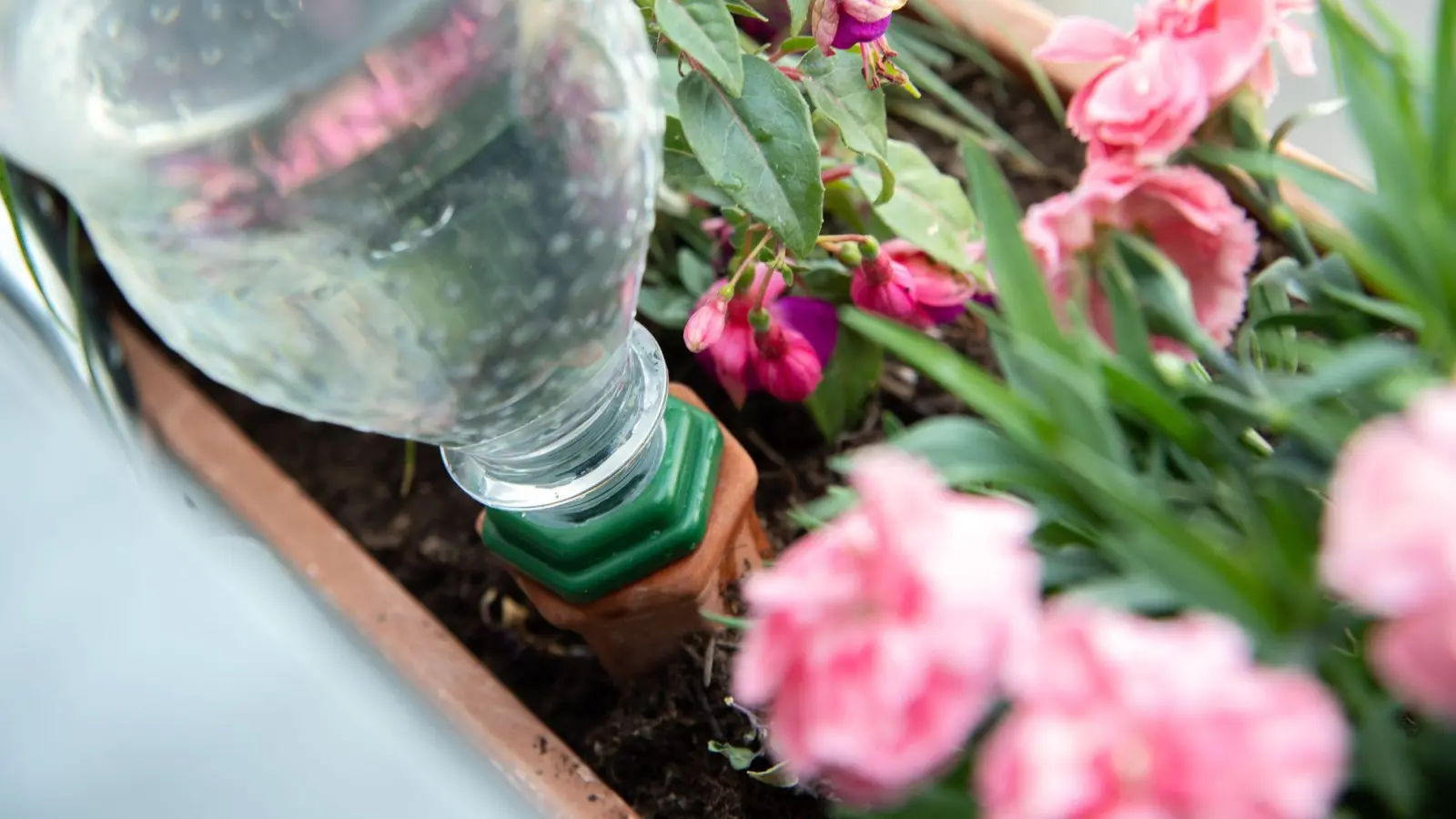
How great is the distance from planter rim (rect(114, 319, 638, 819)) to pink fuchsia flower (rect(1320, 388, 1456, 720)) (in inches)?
19.0

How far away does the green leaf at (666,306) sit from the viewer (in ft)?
2.40

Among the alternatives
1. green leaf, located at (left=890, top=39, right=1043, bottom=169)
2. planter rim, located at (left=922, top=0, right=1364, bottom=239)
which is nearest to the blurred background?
planter rim, located at (left=922, top=0, right=1364, bottom=239)

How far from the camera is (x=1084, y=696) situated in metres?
0.22

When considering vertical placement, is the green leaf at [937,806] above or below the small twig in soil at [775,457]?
above

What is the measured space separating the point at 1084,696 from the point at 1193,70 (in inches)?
12.8

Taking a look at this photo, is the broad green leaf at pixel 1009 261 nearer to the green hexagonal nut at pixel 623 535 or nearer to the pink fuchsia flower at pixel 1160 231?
the pink fuchsia flower at pixel 1160 231

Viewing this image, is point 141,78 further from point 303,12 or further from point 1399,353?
point 1399,353

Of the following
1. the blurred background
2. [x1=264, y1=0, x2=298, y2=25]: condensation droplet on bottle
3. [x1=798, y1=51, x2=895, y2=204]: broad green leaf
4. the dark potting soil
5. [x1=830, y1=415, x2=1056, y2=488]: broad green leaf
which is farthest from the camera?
the blurred background

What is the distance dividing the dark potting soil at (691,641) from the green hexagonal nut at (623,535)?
10cm

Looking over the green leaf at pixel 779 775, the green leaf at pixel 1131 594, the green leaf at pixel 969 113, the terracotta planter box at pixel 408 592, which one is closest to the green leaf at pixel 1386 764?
the green leaf at pixel 1131 594

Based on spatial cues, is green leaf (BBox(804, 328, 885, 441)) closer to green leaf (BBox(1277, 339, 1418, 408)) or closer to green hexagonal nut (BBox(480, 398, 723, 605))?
green hexagonal nut (BBox(480, 398, 723, 605))

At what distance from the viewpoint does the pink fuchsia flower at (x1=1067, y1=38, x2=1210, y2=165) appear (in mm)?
443

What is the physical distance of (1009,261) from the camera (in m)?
0.33

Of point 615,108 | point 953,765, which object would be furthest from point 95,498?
point 953,765
